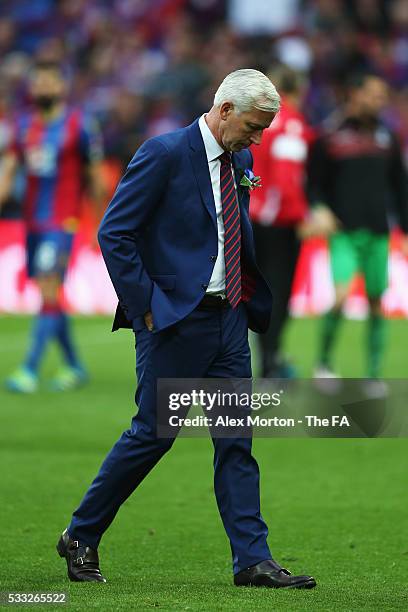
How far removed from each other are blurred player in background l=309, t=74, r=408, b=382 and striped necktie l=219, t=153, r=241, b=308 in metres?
5.78

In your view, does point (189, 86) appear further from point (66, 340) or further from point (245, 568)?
point (245, 568)

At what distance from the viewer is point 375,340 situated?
36.4 feet

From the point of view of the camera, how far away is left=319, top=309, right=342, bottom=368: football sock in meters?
11.3

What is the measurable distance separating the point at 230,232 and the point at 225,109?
Answer: 1.54 ft

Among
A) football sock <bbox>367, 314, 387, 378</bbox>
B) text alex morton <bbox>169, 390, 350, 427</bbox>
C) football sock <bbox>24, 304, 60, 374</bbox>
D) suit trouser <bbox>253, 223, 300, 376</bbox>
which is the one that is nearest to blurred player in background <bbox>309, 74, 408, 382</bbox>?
football sock <bbox>367, 314, 387, 378</bbox>

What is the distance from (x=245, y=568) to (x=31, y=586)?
0.80 meters

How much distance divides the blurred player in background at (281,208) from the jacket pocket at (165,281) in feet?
18.6

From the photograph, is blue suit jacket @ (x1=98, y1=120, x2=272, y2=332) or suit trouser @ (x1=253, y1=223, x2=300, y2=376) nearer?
blue suit jacket @ (x1=98, y1=120, x2=272, y2=332)

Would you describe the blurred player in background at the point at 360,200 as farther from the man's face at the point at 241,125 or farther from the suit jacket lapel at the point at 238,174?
the man's face at the point at 241,125

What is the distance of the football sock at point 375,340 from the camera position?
1110 centimetres

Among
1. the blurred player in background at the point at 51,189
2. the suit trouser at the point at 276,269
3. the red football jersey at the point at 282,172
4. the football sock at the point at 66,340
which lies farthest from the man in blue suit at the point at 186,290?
the football sock at the point at 66,340

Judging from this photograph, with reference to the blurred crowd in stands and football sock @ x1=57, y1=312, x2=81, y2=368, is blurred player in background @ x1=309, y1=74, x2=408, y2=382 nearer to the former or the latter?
football sock @ x1=57, y1=312, x2=81, y2=368

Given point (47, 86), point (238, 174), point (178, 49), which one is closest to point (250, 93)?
point (238, 174)

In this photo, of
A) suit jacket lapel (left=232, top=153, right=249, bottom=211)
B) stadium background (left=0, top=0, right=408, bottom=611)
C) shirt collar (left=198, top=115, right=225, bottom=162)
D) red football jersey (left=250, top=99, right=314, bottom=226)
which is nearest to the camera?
shirt collar (left=198, top=115, right=225, bottom=162)
